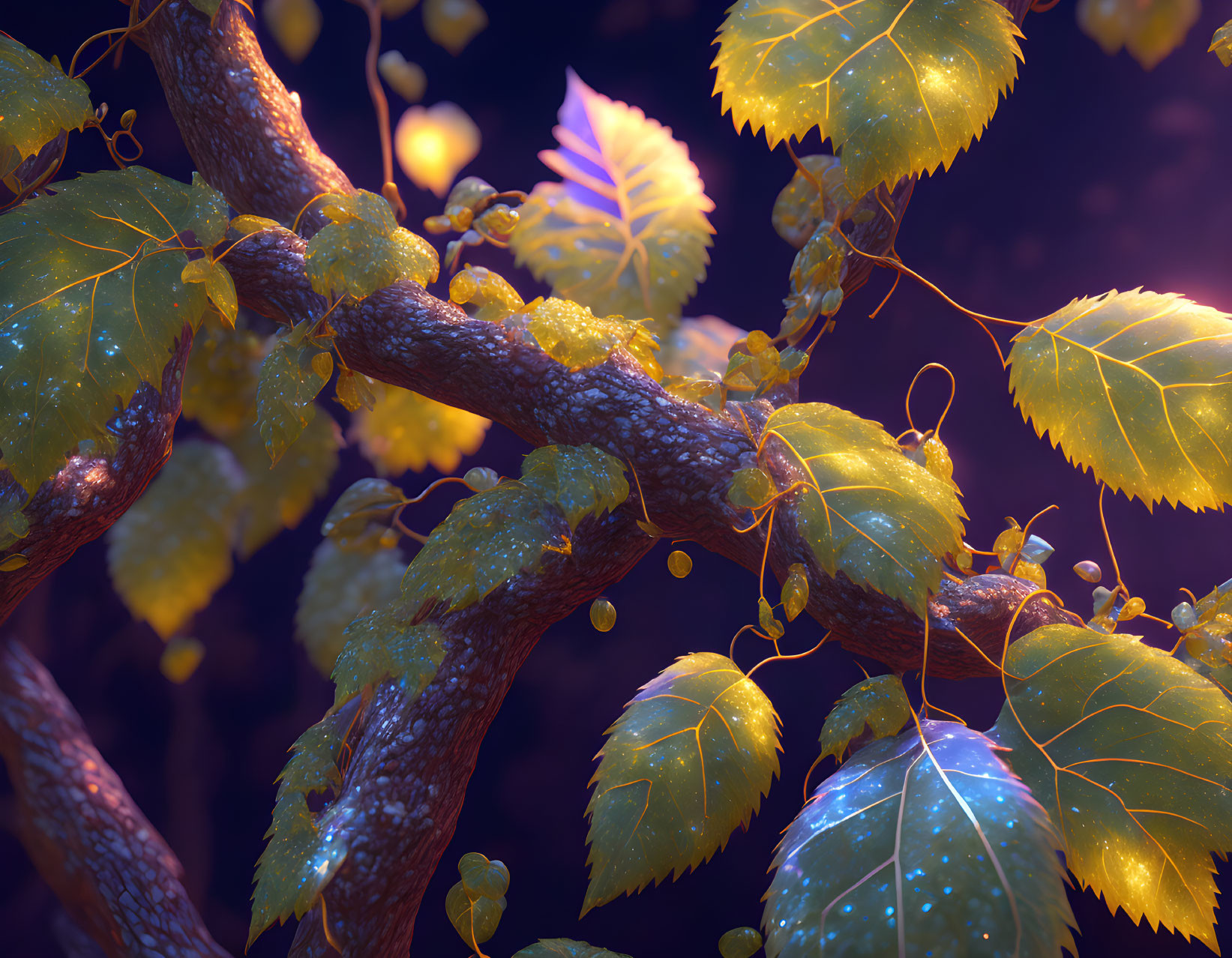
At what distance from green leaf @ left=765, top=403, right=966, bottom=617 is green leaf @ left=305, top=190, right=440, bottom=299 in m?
0.36

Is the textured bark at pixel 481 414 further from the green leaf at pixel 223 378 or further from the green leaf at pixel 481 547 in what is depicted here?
the green leaf at pixel 223 378

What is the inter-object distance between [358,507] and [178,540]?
0.31 meters

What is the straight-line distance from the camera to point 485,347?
2.31ft

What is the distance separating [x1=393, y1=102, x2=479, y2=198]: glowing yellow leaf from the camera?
1.01 m

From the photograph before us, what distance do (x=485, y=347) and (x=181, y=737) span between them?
81 centimetres

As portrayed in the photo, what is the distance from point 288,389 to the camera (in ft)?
2.08

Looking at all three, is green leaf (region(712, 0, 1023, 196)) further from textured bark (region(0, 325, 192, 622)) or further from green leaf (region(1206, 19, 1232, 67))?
textured bark (region(0, 325, 192, 622))

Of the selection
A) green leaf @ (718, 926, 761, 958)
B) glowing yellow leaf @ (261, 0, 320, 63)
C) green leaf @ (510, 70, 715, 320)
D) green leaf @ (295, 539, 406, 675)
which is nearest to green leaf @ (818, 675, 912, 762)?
green leaf @ (718, 926, 761, 958)

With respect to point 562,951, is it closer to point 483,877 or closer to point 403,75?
point 483,877

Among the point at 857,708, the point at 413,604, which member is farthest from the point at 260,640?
the point at 857,708

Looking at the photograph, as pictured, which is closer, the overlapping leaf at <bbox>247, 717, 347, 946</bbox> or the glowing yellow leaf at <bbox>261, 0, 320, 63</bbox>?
the overlapping leaf at <bbox>247, 717, 347, 946</bbox>

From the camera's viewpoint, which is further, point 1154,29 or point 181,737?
point 181,737

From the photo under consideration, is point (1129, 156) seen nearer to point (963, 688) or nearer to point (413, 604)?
point (963, 688)

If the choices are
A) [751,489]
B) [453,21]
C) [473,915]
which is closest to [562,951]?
[473,915]
